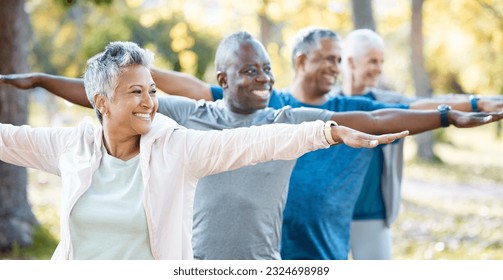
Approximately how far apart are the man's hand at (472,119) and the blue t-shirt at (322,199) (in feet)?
2.37

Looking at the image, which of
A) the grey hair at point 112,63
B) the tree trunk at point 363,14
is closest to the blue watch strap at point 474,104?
the grey hair at point 112,63

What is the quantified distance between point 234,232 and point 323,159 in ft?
3.27

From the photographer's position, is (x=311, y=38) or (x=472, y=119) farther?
(x=311, y=38)

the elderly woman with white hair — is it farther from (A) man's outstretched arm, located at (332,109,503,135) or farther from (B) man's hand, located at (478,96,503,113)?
(B) man's hand, located at (478,96,503,113)

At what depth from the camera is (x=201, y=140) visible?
10.6 ft

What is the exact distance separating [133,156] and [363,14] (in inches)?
345

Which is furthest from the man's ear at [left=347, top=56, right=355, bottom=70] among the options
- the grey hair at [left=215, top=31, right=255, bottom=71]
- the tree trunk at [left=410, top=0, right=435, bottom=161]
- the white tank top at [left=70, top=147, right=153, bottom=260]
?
the tree trunk at [left=410, top=0, right=435, bottom=161]

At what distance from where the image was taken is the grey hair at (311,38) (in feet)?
16.1

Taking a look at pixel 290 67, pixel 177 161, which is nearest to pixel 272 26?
pixel 290 67

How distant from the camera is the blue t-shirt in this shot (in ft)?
14.9

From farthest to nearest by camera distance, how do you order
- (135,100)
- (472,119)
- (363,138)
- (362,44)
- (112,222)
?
(362,44) < (472,119) < (135,100) < (112,222) < (363,138)

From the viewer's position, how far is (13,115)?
8141mm

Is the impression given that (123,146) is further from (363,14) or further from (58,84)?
(363,14)

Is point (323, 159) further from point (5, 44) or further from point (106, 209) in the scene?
point (5, 44)
